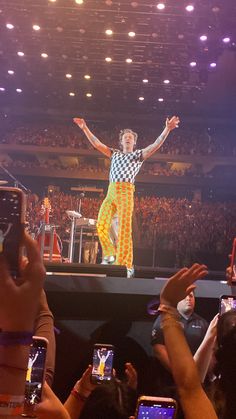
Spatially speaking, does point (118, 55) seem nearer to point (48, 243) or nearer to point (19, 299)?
point (48, 243)

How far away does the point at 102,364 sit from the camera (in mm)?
2105

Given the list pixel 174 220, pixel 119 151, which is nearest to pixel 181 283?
pixel 119 151

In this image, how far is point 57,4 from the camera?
25.2 ft

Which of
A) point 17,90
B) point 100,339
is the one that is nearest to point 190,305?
point 100,339

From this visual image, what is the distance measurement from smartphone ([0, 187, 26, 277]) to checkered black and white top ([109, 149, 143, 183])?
16.1 feet

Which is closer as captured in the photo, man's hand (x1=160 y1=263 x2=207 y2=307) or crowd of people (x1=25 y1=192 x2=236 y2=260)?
man's hand (x1=160 y1=263 x2=207 y2=307)

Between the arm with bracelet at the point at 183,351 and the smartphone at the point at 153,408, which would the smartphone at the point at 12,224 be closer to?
the arm with bracelet at the point at 183,351

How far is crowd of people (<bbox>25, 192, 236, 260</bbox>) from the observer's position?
11.5 meters

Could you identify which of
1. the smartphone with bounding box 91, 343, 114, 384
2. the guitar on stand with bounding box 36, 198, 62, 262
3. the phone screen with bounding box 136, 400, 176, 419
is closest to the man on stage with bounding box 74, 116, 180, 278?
the guitar on stand with bounding box 36, 198, 62, 262

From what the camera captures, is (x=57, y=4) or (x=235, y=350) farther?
(x=57, y=4)

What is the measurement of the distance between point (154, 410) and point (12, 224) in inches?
36.8

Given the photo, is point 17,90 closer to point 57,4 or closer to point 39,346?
point 57,4

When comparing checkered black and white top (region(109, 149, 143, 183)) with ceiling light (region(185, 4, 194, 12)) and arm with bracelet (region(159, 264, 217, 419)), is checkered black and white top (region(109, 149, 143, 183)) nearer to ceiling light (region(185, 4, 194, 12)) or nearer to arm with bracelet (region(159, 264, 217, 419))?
ceiling light (region(185, 4, 194, 12))

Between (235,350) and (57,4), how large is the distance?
759cm
